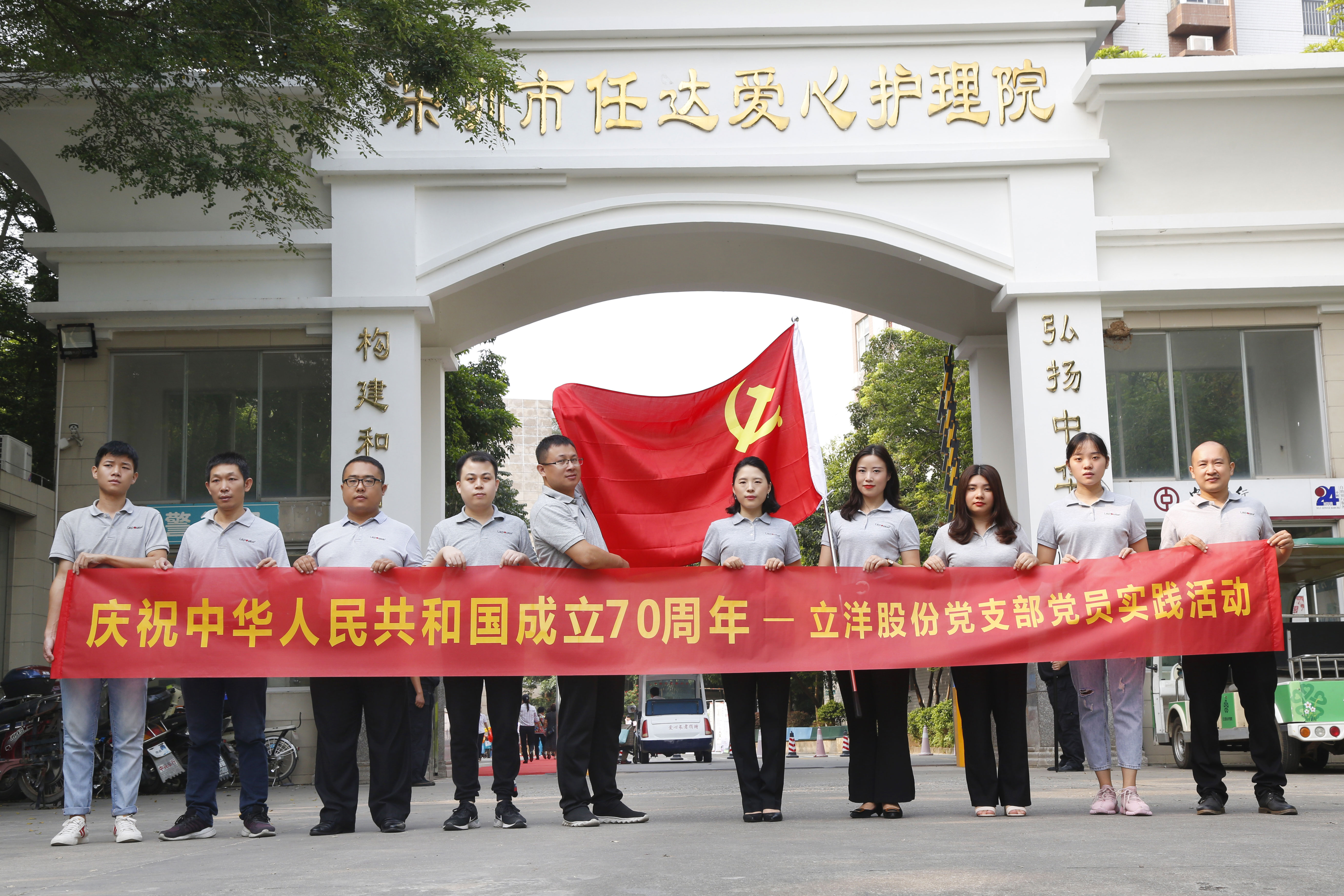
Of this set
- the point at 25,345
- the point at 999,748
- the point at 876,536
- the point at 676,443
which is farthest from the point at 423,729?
the point at 25,345

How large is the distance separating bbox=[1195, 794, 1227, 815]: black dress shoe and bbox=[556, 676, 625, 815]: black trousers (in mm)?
3008

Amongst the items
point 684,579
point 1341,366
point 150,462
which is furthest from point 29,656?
point 1341,366

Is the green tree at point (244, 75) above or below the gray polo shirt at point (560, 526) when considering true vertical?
above

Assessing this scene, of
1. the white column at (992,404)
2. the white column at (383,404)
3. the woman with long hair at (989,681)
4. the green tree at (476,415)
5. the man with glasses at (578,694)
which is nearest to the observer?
the man with glasses at (578,694)

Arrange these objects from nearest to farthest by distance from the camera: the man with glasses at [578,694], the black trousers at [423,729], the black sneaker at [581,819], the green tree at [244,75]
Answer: the black sneaker at [581,819] < the man with glasses at [578,694] < the green tree at [244,75] < the black trousers at [423,729]

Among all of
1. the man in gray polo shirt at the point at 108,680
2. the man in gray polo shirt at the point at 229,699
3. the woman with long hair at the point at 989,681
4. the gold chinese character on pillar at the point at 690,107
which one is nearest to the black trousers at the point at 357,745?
the man in gray polo shirt at the point at 229,699

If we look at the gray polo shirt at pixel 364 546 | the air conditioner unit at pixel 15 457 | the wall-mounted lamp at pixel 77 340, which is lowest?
the gray polo shirt at pixel 364 546

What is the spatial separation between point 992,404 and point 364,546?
11566 mm

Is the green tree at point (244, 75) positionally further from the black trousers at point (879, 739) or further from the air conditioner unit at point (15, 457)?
the black trousers at point (879, 739)

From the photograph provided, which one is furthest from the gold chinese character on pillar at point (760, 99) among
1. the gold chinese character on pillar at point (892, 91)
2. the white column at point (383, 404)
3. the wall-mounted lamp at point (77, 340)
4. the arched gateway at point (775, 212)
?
the wall-mounted lamp at point (77, 340)

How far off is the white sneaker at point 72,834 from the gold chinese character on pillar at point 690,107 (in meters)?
10.1

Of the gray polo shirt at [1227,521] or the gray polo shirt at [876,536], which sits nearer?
the gray polo shirt at [1227,521]

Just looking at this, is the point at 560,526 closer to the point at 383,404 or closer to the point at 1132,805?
the point at 1132,805

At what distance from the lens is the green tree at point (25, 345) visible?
2073 cm
